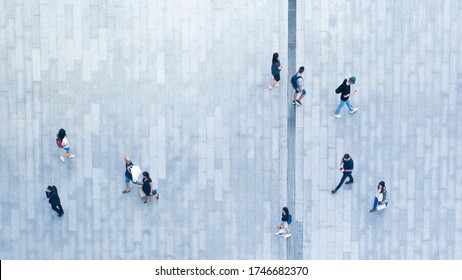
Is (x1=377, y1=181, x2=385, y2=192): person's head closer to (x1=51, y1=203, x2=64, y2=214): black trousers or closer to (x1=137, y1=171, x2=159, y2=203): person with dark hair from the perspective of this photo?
(x1=137, y1=171, x2=159, y2=203): person with dark hair

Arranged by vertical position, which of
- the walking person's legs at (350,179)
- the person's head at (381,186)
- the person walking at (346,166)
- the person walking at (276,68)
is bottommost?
the person's head at (381,186)

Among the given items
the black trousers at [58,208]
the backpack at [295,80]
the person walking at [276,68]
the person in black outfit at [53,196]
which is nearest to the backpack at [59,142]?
the person in black outfit at [53,196]

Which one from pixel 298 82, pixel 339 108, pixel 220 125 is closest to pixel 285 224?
pixel 220 125

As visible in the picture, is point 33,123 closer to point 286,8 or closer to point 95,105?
point 95,105

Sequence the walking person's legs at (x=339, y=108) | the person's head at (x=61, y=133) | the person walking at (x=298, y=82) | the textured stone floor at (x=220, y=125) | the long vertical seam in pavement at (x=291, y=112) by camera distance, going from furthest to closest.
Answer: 1. the long vertical seam in pavement at (x=291, y=112)
2. the textured stone floor at (x=220, y=125)
3. the walking person's legs at (x=339, y=108)
4. the person walking at (x=298, y=82)
5. the person's head at (x=61, y=133)

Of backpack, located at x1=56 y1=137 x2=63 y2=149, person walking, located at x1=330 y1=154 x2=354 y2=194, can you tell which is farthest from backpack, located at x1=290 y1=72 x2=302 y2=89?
backpack, located at x1=56 y1=137 x2=63 y2=149

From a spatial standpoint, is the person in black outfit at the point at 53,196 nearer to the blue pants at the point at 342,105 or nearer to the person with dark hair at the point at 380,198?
the blue pants at the point at 342,105

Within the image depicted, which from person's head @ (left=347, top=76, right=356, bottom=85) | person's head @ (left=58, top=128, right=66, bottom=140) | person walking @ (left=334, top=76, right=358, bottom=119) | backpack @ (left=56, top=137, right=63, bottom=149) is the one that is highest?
person's head @ (left=347, top=76, right=356, bottom=85)
